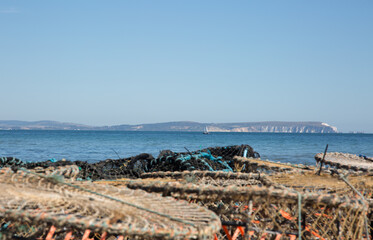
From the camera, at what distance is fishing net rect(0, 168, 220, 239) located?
190cm

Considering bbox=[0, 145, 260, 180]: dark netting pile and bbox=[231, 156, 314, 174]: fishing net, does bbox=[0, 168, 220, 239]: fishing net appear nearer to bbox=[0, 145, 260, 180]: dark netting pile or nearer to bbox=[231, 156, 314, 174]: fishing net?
bbox=[231, 156, 314, 174]: fishing net

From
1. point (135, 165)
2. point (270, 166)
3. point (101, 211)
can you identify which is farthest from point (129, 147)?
point (101, 211)

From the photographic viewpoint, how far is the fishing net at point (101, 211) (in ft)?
6.23

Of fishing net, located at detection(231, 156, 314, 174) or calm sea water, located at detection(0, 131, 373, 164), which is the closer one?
fishing net, located at detection(231, 156, 314, 174)

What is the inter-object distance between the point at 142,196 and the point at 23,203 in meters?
0.70

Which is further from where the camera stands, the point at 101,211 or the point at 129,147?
the point at 129,147

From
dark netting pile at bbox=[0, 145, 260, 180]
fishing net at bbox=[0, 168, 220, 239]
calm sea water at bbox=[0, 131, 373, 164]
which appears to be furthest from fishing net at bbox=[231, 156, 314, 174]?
fishing net at bbox=[0, 168, 220, 239]

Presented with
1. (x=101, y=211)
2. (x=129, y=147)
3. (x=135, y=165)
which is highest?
(x=101, y=211)

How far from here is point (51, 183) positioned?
106 inches

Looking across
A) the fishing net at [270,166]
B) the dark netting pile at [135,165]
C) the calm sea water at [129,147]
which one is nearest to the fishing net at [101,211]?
the fishing net at [270,166]

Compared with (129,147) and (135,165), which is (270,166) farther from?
(129,147)

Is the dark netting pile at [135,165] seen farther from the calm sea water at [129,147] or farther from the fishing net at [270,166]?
the calm sea water at [129,147]

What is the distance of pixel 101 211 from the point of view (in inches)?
85.0

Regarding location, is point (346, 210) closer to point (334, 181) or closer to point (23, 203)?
point (334, 181)
